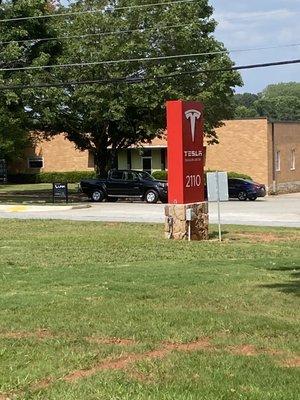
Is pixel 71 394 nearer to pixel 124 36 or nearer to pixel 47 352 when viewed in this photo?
pixel 47 352

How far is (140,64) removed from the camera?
33438 millimetres

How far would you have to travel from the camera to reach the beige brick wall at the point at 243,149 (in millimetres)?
46719

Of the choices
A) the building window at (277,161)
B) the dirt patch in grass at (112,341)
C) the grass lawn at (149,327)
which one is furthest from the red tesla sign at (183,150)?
the building window at (277,161)

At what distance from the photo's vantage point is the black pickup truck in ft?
115

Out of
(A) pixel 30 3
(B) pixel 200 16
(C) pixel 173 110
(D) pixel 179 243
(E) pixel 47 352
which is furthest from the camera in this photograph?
(B) pixel 200 16

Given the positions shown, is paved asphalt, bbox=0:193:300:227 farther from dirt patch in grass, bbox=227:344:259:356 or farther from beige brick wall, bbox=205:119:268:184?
beige brick wall, bbox=205:119:268:184

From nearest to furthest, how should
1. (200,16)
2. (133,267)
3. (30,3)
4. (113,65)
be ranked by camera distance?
(133,267)
(30,3)
(113,65)
(200,16)

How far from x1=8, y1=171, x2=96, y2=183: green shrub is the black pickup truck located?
16706 millimetres

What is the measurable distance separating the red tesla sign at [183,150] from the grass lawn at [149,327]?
3918 mm

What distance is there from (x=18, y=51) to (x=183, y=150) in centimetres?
1483

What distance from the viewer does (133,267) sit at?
35.9 ft

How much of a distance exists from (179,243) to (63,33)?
22227 mm

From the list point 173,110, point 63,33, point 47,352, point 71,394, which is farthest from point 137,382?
point 63,33

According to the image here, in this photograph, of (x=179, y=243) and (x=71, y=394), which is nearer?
(x=71, y=394)
